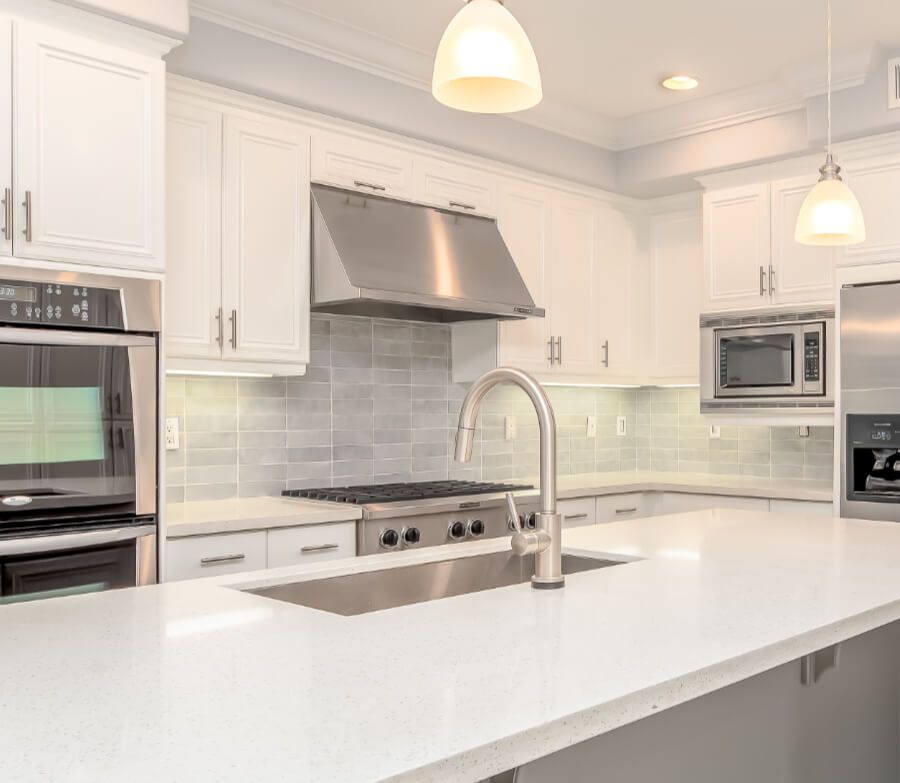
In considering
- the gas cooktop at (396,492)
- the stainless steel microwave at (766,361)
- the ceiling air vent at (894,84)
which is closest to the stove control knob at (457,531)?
the gas cooktop at (396,492)

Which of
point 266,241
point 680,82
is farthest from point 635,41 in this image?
point 266,241

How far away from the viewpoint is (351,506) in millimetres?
3279

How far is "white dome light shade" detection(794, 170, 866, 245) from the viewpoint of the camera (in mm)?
2434

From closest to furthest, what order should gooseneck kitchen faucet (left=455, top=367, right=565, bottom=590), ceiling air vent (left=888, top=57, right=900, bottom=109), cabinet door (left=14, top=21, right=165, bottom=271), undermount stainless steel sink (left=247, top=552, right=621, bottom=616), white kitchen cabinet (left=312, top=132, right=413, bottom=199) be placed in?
gooseneck kitchen faucet (left=455, top=367, right=565, bottom=590) < undermount stainless steel sink (left=247, top=552, right=621, bottom=616) < cabinet door (left=14, top=21, right=165, bottom=271) < white kitchen cabinet (left=312, top=132, right=413, bottom=199) < ceiling air vent (left=888, top=57, right=900, bottom=109)

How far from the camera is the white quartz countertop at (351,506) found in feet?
9.74

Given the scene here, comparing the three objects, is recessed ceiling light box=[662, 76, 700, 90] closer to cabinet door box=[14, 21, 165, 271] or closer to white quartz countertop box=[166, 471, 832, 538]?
white quartz countertop box=[166, 471, 832, 538]

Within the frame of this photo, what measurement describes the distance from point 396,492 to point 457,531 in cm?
30

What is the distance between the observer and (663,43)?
368 centimetres

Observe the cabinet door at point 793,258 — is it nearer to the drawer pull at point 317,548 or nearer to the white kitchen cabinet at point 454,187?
the white kitchen cabinet at point 454,187

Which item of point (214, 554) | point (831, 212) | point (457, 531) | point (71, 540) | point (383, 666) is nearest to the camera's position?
point (383, 666)

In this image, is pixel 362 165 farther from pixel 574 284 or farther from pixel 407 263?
pixel 574 284

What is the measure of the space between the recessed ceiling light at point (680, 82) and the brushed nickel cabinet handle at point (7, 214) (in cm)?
278

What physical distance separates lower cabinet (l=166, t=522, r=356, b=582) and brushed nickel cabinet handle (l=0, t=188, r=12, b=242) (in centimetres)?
100

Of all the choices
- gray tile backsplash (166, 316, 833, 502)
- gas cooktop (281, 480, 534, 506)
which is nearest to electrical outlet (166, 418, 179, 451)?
gray tile backsplash (166, 316, 833, 502)
